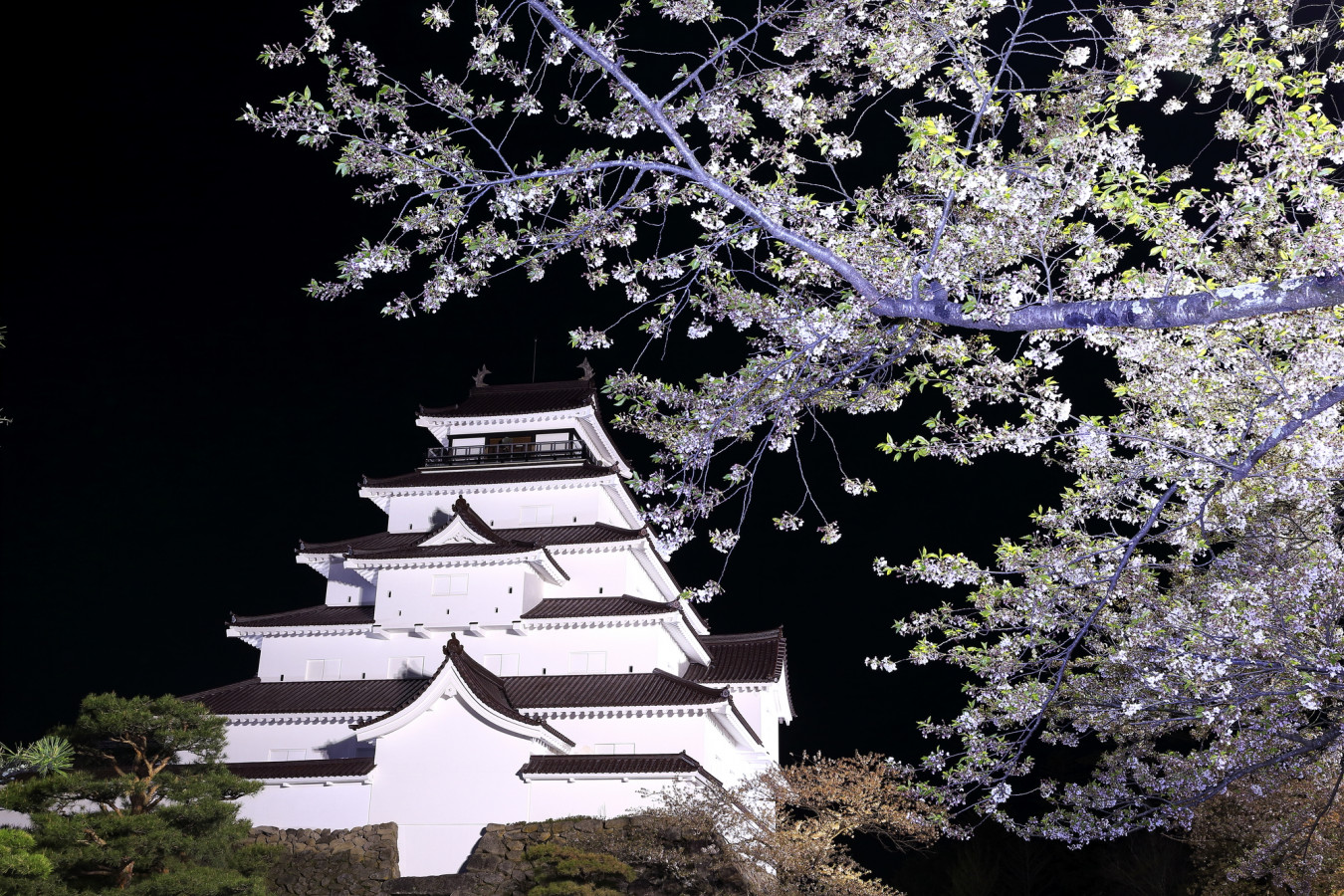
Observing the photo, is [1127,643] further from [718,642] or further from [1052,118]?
[718,642]

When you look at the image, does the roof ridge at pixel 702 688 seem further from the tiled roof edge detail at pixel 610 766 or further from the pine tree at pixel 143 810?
the pine tree at pixel 143 810

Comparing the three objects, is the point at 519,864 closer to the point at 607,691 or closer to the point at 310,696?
the point at 607,691

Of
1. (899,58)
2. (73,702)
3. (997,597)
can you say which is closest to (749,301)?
(899,58)

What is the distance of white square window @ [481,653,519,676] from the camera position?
2409cm

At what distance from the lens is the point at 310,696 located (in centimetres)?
2375

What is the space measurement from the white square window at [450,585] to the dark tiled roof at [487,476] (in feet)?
11.4

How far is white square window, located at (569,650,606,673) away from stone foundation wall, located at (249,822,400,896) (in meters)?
5.52

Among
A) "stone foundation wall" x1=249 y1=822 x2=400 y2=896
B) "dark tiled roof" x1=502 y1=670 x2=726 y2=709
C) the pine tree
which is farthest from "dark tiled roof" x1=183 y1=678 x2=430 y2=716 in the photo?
the pine tree

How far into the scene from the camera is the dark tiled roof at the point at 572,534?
25219mm

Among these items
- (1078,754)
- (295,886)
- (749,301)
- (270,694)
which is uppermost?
(749,301)

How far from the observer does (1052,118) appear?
7938 mm

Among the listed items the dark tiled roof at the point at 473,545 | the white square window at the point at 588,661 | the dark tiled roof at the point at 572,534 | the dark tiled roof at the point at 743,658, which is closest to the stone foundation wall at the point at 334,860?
the white square window at the point at 588,661

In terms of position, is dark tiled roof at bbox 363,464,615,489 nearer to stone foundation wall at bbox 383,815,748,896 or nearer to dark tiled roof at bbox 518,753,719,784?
dark tiled roof at bbox 518,753,719,784

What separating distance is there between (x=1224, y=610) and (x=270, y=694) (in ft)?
71.5
